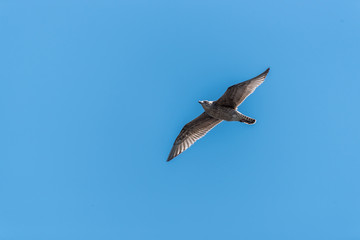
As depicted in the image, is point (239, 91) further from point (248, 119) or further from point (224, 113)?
point (248, 119)

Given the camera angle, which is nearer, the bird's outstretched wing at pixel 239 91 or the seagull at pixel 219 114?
the bird's outstretched wing at pixel 239 91

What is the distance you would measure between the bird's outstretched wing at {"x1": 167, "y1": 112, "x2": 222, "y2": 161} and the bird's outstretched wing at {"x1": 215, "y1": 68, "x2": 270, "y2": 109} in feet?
4.41

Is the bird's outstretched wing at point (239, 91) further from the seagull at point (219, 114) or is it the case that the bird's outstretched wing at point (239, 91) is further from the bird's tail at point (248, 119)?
the bird's tail at point (248, 119)

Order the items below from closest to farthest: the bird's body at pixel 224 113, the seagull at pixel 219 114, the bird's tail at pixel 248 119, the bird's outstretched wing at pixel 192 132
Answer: the seagull at pixel 219 114 < the bird's body at pixel 224 113 < the bird's tail at pixel 248 119 < the bird's outstretched wing at pixel 192 132

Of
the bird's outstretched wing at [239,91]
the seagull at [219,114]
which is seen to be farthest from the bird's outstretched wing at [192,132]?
the bird's outstretched wing at [239,91]

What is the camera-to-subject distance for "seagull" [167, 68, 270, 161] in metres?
14.3

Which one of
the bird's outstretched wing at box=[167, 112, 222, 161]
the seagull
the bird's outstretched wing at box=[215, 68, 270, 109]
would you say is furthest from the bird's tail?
the bird's outstretched wing at box=[167, 112, 222, 161]

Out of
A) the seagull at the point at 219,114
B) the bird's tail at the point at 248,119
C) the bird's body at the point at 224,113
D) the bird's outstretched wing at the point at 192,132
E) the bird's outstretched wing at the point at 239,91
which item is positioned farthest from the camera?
the bird's outstretched wing at the point at 192,132

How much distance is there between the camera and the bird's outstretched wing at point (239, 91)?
14.1 meters

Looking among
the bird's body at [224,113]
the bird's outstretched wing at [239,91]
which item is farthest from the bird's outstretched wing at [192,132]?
the bird's outstretched wing at [239,91]

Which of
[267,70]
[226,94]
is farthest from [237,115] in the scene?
[267,70]

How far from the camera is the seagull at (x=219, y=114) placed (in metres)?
14.3

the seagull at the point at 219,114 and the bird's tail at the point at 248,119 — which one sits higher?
the seagull at the point at 219,114

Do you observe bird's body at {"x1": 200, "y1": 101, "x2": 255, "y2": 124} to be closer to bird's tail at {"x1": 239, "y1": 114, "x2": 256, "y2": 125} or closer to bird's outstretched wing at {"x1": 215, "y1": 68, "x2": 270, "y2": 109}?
bird's tail at {"x1": 239, "y1": 114, "x2": 256, "y2": 125}
